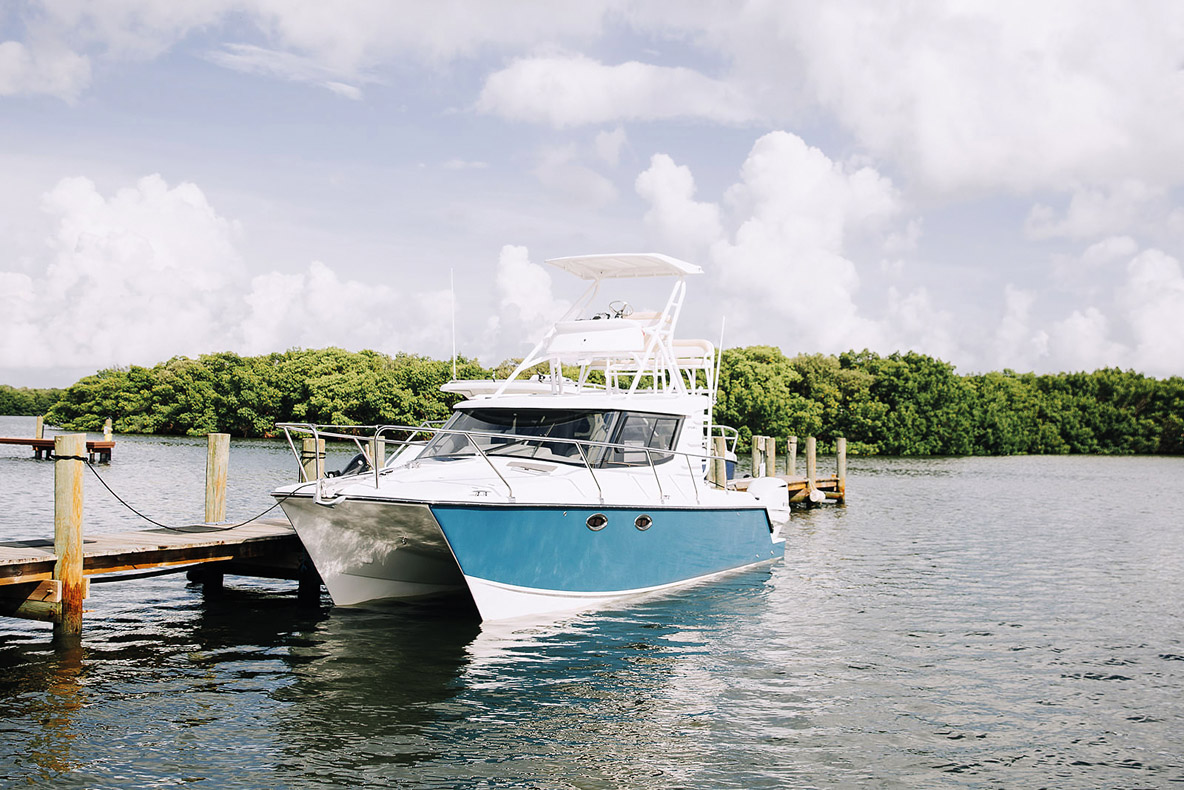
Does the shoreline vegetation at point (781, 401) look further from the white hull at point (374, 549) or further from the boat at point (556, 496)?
the white hull at point (374, 549)

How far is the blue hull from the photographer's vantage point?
1173cm

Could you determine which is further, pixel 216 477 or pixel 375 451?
pixel 216 477

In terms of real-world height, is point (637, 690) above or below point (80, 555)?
below

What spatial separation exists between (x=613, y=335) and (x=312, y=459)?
5531 mm

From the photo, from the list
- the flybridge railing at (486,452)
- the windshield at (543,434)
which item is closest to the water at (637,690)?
the flybridge railing at (486,452)

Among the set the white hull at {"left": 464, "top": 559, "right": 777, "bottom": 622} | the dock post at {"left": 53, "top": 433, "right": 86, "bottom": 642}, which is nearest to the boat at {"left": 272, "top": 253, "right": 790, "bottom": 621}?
the white hull at {"left": 464, "top": 559, "right": 777, "bottom": 622}

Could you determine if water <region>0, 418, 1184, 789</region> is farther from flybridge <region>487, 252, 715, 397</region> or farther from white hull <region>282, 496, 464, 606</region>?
flybridge <region>487, 252, 715, 397</region>

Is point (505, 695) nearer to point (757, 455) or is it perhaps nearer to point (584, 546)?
point (584, 546)

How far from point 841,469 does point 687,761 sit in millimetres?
26662

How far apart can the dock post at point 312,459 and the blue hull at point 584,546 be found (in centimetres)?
460

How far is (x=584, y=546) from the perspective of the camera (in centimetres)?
1301

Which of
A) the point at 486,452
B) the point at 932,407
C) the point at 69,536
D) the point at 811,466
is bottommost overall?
the point at 69,536

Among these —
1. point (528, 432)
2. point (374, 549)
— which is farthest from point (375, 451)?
point (528, 432)

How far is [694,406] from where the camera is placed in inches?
647
